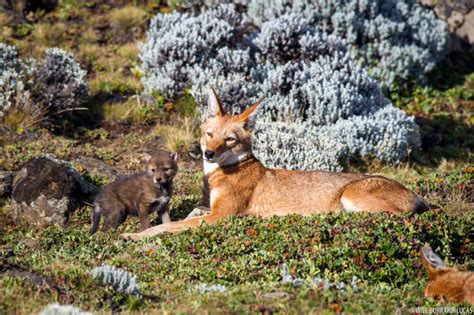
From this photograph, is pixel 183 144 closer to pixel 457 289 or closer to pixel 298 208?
pixel 298 208

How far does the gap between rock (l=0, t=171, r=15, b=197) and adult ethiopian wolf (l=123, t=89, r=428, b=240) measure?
323 centimetres

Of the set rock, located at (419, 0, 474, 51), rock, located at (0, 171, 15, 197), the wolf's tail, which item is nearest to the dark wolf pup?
the wolf's tail

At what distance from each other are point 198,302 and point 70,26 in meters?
14.7

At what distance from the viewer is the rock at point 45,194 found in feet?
34.3

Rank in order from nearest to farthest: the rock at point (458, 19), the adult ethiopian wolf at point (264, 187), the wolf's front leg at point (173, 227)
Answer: the wolf's front leg at point (173, 227), the adult ethiopian wolf at point (264, 187), the rock at point (458, 19)

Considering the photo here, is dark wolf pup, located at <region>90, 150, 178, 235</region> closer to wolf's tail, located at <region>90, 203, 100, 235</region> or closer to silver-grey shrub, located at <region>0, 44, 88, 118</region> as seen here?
wolf's tail, located at <region>90, 203, 100, 235</region>

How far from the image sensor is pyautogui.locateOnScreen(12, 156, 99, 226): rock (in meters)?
10.5

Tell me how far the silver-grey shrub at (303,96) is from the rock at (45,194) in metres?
4.40

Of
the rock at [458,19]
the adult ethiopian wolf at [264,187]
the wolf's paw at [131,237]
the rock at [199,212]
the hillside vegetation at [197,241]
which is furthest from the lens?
the rock at [458,19]

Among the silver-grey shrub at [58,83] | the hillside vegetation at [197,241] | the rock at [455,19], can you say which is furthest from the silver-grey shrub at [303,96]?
the rock at [455,19]

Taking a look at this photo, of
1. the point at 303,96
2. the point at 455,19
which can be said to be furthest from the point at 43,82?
the point at 455,19

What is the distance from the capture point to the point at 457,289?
6855 mm

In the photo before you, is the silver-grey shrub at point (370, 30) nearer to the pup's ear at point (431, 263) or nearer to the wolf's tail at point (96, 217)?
the wolf's tail at point (96, 217)

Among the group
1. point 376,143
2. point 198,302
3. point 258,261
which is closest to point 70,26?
point 376,143
